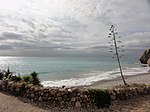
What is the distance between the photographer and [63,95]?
35.3 feet

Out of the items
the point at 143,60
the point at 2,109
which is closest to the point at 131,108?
the point at 2,109

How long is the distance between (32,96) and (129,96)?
622cm

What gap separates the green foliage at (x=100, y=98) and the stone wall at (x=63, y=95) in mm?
177

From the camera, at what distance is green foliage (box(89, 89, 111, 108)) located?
10594mm

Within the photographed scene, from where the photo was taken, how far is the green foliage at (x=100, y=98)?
10594 mm

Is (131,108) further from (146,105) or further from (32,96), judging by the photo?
(32,96)

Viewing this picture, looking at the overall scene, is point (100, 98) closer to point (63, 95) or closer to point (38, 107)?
point (63, 95)

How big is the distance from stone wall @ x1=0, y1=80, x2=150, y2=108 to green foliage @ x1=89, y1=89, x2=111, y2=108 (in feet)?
0.58

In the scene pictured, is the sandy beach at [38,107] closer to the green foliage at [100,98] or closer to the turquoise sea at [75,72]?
the green foliage at [100,98]

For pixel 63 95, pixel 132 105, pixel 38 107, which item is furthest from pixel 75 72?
pixel 38 107

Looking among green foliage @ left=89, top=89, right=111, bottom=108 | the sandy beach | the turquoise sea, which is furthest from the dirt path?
the turquoise sea

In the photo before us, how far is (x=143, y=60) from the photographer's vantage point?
92062 mm

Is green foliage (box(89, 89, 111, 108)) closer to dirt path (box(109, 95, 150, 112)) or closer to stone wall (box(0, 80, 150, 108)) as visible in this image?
stone wall (box(0, 80, 150, 108))

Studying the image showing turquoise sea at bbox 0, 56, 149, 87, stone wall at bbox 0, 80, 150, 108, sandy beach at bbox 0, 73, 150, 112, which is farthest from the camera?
turquoise sea at bbox 0, 56, 149, 87
